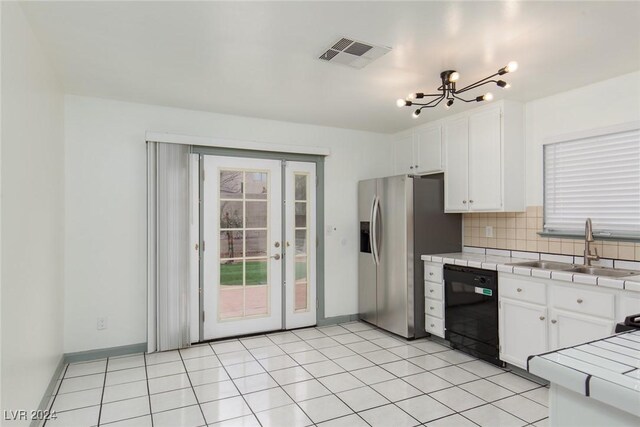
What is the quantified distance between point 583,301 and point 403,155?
275 cm

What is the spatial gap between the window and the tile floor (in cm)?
142

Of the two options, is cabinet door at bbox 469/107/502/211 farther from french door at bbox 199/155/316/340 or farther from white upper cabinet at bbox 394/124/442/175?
french door at bbox 199/155/316/340

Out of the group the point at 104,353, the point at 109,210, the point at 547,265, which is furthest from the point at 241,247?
the point at 547,265

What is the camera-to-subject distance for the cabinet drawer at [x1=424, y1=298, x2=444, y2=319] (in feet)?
12.8

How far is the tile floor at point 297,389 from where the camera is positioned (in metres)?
2.49

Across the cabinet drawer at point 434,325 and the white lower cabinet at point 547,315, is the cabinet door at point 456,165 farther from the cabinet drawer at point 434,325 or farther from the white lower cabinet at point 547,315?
the cabinet drawer at point 434,325

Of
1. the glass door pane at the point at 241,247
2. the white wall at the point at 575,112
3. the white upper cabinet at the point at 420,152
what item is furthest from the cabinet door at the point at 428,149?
the glass door pane at the point at 241,247

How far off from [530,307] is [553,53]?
75.4 inches

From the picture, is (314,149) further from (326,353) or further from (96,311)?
(96,311)

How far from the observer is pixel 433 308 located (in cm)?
399

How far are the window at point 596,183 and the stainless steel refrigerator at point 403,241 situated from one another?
1053 millimetres

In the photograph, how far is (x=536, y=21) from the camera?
2148mm

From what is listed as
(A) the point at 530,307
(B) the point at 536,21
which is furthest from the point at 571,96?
(A) the point at 530,307

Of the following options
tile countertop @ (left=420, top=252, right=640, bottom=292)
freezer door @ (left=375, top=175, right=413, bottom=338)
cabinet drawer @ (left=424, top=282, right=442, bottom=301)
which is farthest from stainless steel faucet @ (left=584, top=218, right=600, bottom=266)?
freezer door @ (left=375, top=175, right=413, bottom=338)
